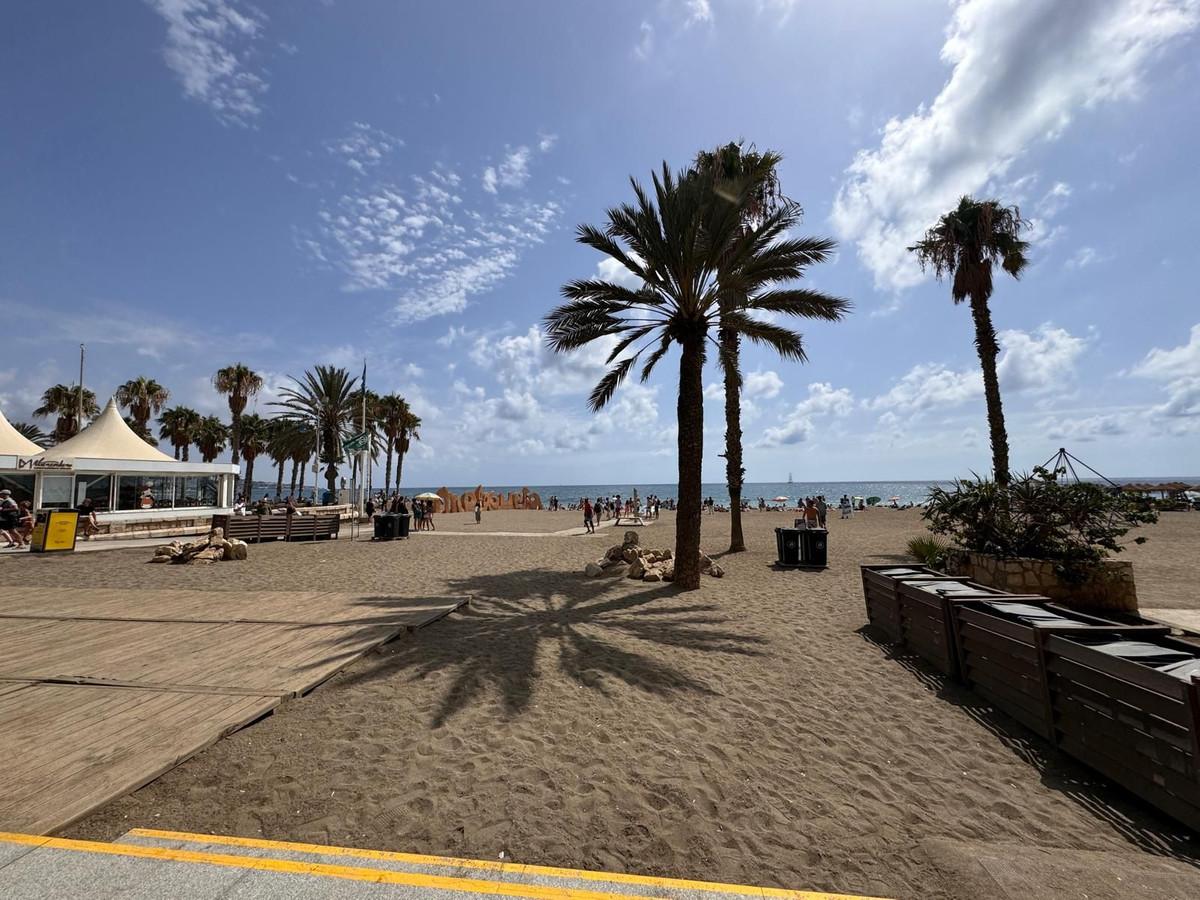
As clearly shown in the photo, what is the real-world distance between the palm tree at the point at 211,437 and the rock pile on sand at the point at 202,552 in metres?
51.0

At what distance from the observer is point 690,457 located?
1152cm

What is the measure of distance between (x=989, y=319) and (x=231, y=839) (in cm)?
2425

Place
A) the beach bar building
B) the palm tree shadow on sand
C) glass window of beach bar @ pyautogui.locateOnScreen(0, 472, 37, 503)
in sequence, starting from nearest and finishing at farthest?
1. the palm tree shadow on sand
2. the beach bar building
3. glass window of beach bar @ pyautogui.locateOnScreen(0, 472, 37, 503)

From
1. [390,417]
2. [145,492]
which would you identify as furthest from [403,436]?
[145,492]

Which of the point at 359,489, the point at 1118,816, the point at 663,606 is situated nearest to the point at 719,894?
the point at 1118,816

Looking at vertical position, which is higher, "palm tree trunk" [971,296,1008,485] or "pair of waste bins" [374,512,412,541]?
"palm tree trunk" [971,296,1008,485]

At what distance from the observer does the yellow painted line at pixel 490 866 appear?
2.67 metres

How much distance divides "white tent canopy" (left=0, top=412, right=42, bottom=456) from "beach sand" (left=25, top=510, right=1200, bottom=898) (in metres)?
29.5

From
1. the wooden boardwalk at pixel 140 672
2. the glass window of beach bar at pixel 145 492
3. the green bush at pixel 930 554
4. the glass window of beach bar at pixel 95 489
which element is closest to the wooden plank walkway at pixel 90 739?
the wooden boardwalk at pixel 140 672

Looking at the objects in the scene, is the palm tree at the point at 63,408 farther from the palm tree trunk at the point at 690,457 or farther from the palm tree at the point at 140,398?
the palm tree trunk at the point at 690,457

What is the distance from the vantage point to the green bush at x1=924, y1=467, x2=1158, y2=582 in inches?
371

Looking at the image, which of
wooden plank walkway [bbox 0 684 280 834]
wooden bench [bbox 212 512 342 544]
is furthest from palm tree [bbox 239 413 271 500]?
wooden plank walkway [bbox 0 684 280 834]

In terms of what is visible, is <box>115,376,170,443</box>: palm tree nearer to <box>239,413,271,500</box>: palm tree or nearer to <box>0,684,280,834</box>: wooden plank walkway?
<box>239,413,271,500</box>: palm tree

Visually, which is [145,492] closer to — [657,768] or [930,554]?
[657,768]
